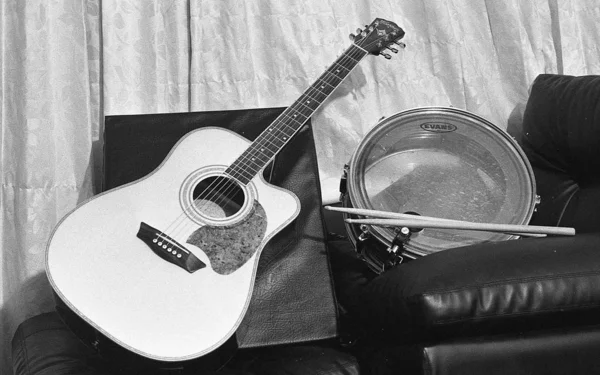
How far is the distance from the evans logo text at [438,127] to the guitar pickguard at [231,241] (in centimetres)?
43

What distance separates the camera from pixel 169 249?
1308 millimetres

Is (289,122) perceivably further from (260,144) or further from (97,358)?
Answer: (97,358)

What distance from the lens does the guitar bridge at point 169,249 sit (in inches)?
51.1

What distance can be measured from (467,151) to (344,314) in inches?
17.6

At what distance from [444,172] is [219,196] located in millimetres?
490

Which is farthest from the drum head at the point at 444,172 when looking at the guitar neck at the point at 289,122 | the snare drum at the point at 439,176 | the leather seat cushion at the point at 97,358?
the leather seat cushion at the point at 97,358

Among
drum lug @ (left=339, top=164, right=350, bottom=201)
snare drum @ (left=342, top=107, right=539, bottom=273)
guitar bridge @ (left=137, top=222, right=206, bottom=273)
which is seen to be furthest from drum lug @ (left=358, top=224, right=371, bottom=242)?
guitar bridge @ (left=137, top=222, right=206, bottom=273)

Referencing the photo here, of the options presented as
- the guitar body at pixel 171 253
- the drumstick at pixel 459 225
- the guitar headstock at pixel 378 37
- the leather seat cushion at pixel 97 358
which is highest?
the guitar headstock at pixel 378 37

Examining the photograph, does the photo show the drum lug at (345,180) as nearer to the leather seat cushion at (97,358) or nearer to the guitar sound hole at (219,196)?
the guitar sound hole at (219,196)

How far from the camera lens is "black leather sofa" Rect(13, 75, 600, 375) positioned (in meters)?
1.14

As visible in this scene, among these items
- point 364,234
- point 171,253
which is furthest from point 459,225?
point 171,253

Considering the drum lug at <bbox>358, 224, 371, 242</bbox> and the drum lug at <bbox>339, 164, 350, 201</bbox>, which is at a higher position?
the drum lug at <bbox>339, 164, 350, 201</bbox>

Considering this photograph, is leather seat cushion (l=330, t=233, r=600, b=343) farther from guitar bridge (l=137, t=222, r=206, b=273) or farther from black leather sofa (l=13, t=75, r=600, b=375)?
guitar bridge (l=137, t=222, r=206, b=273)

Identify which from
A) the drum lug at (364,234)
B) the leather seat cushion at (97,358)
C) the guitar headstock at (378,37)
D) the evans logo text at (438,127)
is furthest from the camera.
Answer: the guitar headstock at (378,37)
